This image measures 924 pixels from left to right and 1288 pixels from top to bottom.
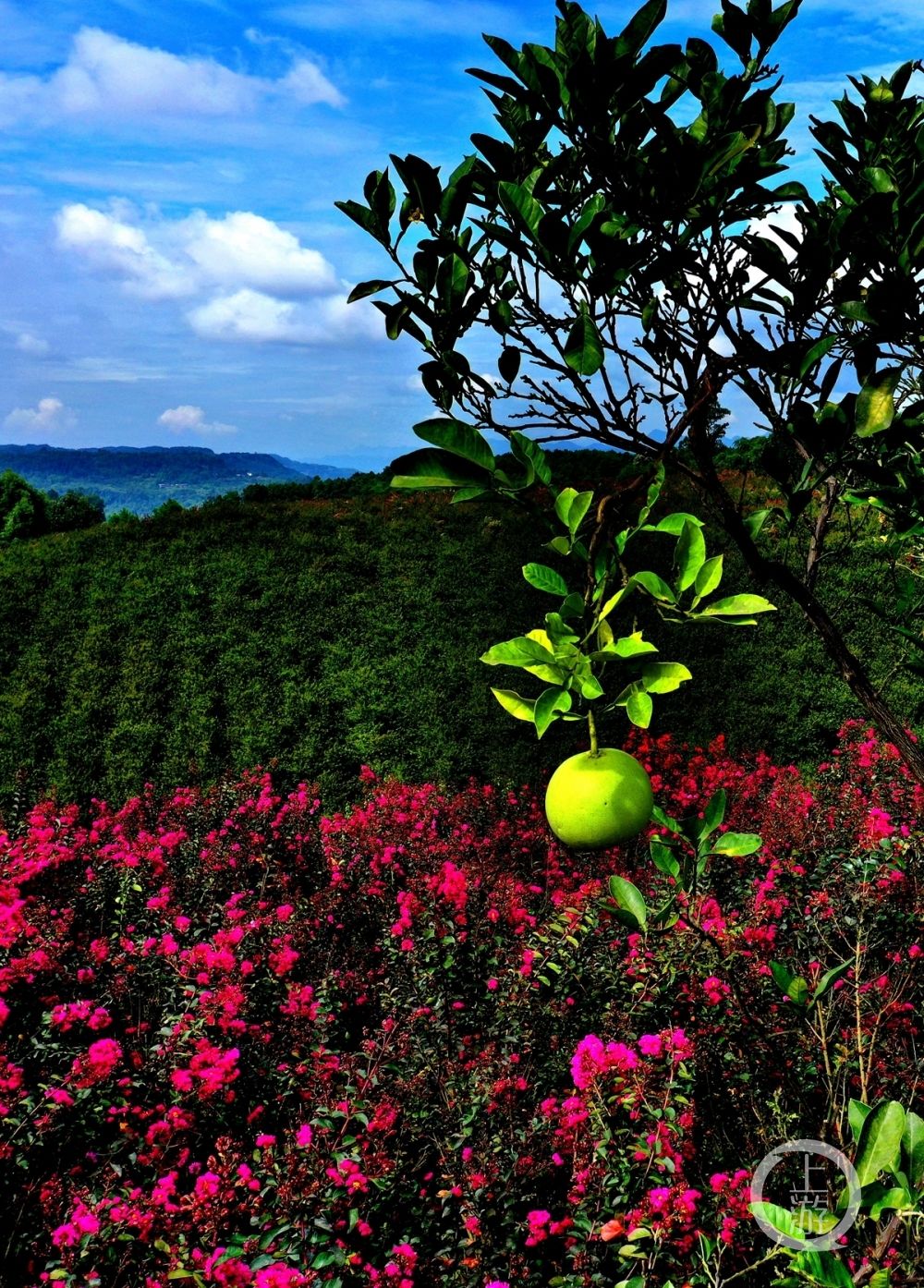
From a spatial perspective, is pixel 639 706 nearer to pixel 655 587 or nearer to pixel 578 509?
pixel 655 587

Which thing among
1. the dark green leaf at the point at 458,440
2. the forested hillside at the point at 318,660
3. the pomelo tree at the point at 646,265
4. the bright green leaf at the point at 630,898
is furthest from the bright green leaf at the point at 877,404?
the forested hillside at the point at 318,660

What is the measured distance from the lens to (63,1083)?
9.55 ft

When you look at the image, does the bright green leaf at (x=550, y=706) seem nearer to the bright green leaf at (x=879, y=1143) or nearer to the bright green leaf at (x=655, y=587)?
the bright green leaf at (x=655, y=587)

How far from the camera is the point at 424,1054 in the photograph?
3004 millimetres

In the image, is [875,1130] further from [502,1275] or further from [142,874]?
[142,874]

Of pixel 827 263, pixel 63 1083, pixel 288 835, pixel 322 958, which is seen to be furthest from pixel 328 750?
pixel 827 263

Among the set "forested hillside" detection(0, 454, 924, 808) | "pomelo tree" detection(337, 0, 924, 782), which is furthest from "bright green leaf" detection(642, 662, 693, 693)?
"forested hillside" detection(0, 454, 924, 808)

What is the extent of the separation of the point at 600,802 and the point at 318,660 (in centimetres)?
626

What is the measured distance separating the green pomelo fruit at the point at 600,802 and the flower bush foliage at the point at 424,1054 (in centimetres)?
41

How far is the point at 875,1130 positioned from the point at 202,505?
998cm

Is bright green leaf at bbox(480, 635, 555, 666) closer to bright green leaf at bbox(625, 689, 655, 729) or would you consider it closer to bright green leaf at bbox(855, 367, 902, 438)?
bright green leaf at bbox(625, 689, 655, 729)

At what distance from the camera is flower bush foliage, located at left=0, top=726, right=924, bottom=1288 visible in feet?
7.74

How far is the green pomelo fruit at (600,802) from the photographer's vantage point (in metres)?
1.20

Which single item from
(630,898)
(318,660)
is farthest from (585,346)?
(318,660)
